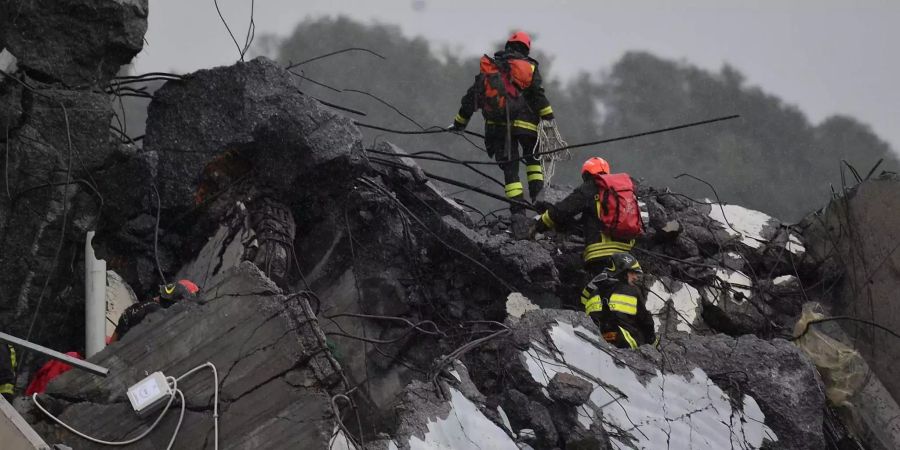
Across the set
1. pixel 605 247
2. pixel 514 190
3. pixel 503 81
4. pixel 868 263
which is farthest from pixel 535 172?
pixel 868 263

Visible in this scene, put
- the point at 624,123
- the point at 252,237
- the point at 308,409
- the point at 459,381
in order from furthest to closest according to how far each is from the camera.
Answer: the point at 624,123 → the point at 252,237 → the point at 459,381 → the point at 308,409

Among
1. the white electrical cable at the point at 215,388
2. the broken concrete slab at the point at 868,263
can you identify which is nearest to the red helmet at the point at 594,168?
the broken concrete slab at the point at 868,263

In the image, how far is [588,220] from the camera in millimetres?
8281

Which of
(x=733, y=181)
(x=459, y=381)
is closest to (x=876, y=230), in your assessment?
(x=459, y=381)

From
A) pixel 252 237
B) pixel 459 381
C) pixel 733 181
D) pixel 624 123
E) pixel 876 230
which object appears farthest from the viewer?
pixel 624 123

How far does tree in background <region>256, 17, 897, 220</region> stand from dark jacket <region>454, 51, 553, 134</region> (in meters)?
14.0

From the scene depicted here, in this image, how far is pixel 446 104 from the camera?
28672 mm

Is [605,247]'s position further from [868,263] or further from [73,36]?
[73,36]

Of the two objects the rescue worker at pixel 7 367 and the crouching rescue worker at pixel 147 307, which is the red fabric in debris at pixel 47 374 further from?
the rescue worker at pixel 7 367

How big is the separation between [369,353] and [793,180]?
2284cm

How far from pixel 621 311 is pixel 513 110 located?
124 inches

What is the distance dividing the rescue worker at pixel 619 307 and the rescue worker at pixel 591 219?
0.53 metres

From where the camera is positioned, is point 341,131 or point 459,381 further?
point 341,131

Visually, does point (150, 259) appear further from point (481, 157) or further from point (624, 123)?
point (624, 123)
